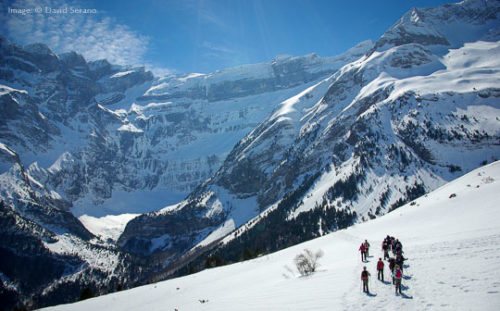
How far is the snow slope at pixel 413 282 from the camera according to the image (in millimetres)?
16281

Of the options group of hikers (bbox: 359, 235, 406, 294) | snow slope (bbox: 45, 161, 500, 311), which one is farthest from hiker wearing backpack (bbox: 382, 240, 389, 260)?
snow slope (bbox: 45, 161, 500, 311)

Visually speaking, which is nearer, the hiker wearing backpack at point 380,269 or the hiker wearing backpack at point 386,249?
the hiker wearing backpack at point 380,269

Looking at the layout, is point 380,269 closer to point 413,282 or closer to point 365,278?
point 413,282

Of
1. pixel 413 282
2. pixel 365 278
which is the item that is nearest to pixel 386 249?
pixel 413 282

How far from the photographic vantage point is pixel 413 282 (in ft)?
65.0

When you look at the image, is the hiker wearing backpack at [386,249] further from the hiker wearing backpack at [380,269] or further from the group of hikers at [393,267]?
the hiker wearing backpack at [380,269]

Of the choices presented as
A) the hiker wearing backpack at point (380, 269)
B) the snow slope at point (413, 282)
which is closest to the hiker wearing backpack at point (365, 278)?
the snow slope at point (413, 282)

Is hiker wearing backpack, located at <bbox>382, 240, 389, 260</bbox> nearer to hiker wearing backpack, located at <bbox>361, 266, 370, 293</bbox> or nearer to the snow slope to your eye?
the snow slope

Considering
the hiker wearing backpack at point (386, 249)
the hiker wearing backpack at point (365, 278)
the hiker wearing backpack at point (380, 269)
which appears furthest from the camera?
the hiker wearing backpack at point (386, 249)

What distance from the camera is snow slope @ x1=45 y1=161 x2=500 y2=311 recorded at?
1628cm

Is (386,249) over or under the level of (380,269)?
over

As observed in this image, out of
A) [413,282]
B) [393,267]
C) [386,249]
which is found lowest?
[413,282]

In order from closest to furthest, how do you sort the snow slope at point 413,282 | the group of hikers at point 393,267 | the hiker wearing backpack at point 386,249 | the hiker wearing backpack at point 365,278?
the snow slope at point 413,282, the group of hikers at point 393,267, the hiker wearing backpack at point 365,278, the hiker wearing backpack at point 386,249

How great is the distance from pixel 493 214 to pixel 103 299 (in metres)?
54.4
